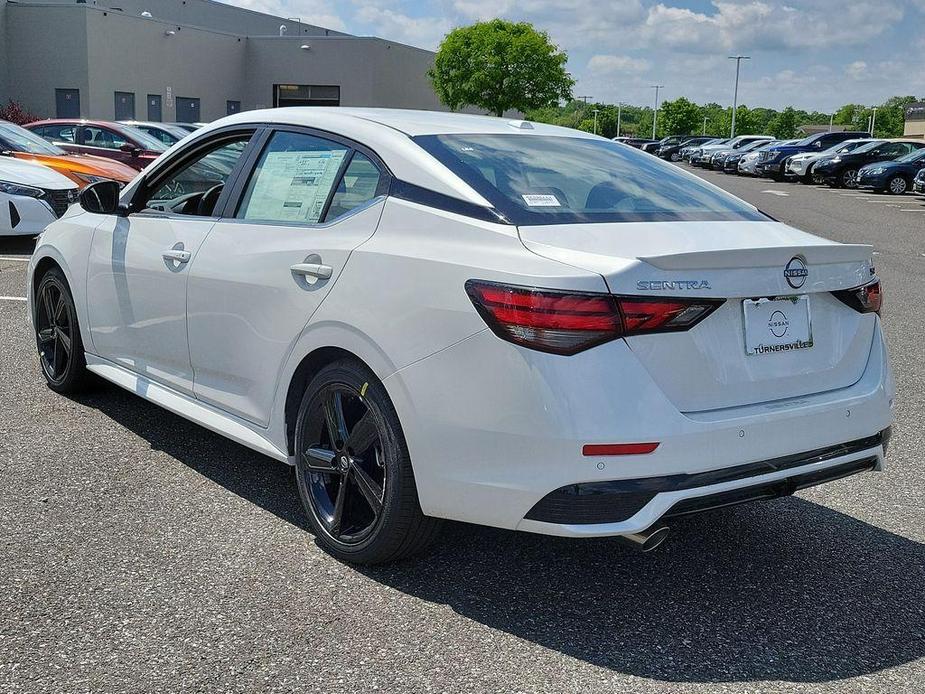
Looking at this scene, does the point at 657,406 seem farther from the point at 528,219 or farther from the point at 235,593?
the point at 235,593

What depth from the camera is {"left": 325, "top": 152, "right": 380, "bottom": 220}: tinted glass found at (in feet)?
→ 12.5

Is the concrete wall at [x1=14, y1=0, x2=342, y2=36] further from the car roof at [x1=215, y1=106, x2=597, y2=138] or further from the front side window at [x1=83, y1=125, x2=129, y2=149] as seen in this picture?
the car roof at [x1=215, y1=106, x2=597, y2=138]

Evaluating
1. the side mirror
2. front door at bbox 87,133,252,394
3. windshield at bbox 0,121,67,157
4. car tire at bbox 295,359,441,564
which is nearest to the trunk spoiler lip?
car tire at bbox 295,359,441,564

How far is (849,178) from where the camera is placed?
33875 mm

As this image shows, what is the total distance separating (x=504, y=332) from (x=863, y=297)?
1.35 meters

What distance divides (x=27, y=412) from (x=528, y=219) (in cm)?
339

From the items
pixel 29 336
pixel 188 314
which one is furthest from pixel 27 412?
pixel 29 336

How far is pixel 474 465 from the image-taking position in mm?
3201

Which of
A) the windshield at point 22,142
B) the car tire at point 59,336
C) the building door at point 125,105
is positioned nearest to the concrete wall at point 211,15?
the building door at point 125,105

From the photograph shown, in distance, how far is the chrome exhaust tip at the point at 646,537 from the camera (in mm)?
3125

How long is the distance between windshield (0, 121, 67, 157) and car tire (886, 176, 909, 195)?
77.9 ft

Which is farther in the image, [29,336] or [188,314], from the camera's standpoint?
[29,336]

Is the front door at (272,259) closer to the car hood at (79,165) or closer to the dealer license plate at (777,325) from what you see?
the dealer license plate at (777,325)

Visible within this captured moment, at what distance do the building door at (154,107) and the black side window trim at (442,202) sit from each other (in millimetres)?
47822
